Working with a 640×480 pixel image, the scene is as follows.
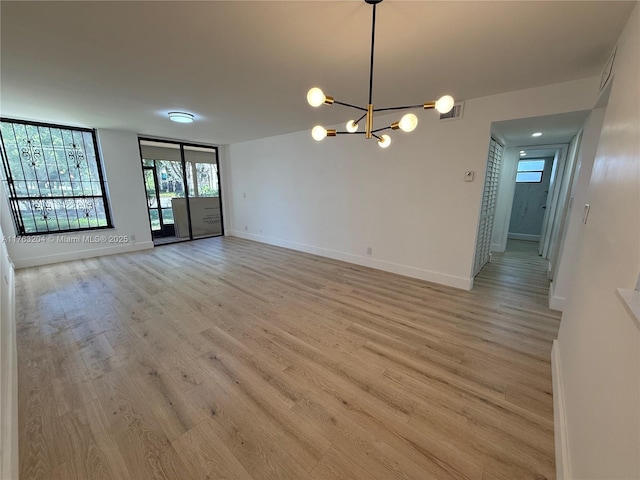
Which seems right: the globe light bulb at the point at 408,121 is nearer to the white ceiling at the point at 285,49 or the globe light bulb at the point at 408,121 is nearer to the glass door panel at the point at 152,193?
the white ceiling at the point at 285,49

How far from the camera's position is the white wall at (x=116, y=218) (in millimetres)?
4352

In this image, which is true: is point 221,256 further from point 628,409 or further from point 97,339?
point 628,409

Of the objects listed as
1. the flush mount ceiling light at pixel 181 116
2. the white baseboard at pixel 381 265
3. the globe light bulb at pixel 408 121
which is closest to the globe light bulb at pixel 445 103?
the globe light bulb at pixel 408 121

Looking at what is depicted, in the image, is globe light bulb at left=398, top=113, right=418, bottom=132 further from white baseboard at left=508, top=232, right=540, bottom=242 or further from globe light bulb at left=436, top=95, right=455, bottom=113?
white baseboard at left=508, top=232, right=540, bottom=242

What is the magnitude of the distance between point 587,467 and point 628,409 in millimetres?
438

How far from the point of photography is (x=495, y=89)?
2705 mm

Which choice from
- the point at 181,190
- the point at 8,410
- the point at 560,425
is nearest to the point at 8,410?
the point at 8,410

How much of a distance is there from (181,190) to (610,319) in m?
7.44

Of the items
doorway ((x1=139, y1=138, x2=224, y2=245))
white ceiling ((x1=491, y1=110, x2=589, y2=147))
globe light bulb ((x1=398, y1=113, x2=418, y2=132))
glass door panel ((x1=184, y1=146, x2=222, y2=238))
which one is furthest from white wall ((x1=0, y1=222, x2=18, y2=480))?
glass door panel ((x1=184, y1=146, x2=222, y2=238))

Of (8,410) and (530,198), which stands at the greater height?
(530,198)

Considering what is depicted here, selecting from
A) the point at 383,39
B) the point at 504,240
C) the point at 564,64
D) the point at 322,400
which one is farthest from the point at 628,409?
the point at 504,240

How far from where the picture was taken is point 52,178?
441cm

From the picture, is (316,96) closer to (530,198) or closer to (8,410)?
(8,410)

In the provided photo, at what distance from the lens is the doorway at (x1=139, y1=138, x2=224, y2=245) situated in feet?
19.9
